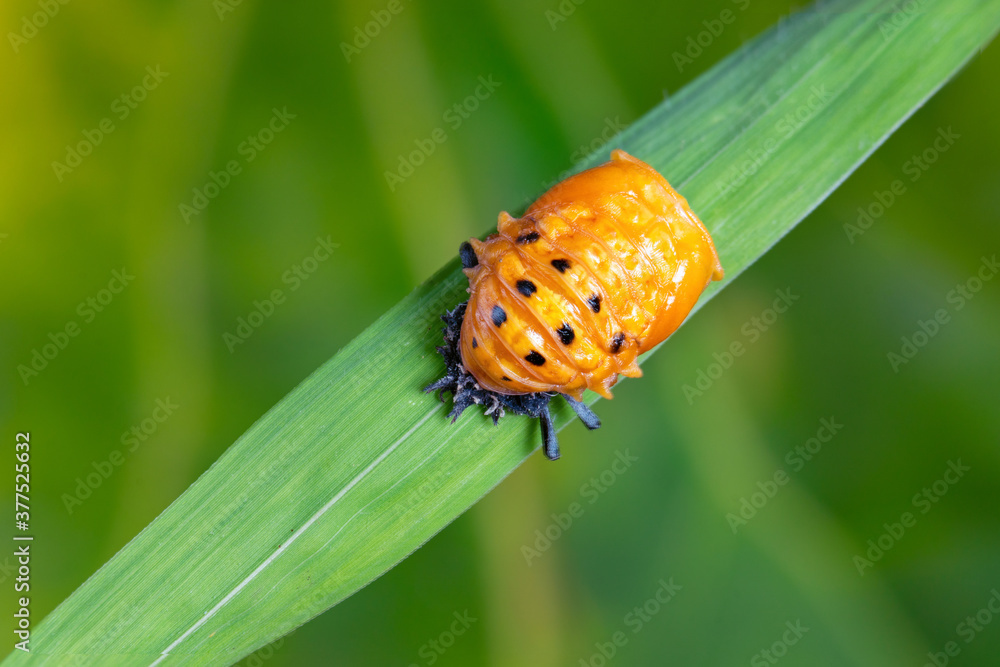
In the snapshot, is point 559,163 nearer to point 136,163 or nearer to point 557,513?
point 557,513

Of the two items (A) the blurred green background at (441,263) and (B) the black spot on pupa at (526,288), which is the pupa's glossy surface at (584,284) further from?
(A) the blurred green background at (441,263)

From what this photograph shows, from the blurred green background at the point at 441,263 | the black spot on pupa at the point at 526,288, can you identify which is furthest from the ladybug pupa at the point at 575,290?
the blurred green background at the point at 441,263

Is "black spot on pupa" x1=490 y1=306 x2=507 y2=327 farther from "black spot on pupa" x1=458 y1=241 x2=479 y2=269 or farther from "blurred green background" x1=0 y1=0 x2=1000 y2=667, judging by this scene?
"blurred green background" x1=0 y1=0 x2=1000 y2=667

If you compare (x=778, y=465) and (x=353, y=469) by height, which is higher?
(x=353, y=469)

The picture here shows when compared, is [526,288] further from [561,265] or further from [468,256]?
[468,256]

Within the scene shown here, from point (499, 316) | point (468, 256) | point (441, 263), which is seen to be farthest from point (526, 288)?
point (441, 263)

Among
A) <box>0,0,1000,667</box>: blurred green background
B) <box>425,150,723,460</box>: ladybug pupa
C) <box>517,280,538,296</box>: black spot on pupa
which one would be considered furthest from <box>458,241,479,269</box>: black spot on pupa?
<box>0,0,1000,667</box>: blurred green background

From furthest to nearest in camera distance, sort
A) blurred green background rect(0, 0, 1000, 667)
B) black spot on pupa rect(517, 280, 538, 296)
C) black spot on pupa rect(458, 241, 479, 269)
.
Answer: blurred green background rect(0, 0, 1000, 667), black spot on pupa rect(458, 241, 479, 269), black spot on pupa rect(517, 280, 538, 296)

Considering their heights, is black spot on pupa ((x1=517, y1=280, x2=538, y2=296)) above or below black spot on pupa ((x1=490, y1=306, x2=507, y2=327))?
above

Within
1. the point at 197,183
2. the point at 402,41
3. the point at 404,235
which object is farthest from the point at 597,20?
the point at 197,183
